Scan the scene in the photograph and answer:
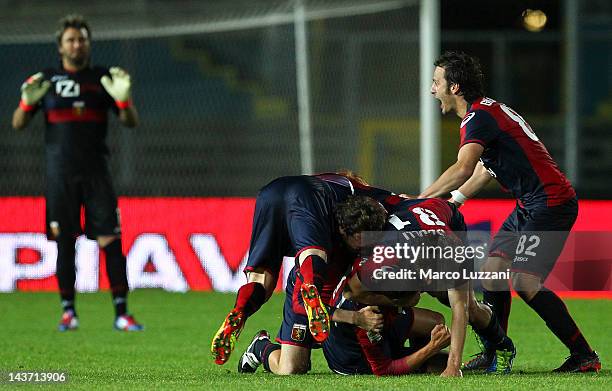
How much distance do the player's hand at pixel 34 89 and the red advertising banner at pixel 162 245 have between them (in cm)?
332

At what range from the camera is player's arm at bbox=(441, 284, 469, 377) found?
22.0 ft

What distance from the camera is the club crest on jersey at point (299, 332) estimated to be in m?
7.19

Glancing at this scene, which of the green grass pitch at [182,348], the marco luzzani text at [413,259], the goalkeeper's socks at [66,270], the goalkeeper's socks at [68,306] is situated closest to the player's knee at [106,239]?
the goalkeeper's socks at [66,270]

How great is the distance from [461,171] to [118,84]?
11.5 ft

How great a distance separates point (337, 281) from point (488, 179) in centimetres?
126

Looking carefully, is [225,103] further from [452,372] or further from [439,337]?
[452,372]

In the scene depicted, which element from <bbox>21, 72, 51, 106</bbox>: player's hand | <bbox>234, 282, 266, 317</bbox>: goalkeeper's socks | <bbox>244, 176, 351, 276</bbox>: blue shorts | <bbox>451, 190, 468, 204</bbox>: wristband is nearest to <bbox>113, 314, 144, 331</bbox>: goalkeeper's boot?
<bbox>21, 72, 51, 106</bbox>: player's hand

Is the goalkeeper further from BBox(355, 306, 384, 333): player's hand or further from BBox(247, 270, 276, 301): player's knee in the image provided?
BBox(355, 306, 384, 333): player's hand

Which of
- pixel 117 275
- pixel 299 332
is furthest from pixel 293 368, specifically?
pixel 117 275

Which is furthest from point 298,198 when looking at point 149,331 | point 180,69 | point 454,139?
point 454,139

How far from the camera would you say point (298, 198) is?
727 centimetres

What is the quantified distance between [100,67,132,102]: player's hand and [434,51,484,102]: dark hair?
3084 mm

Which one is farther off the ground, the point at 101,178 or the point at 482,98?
the point at 482,98

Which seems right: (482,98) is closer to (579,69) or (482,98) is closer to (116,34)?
(116,34)
